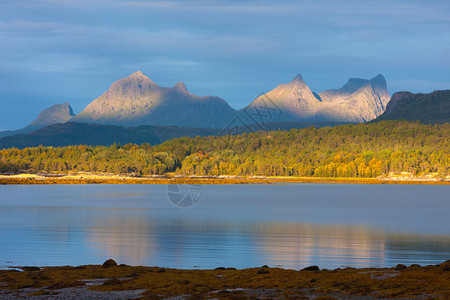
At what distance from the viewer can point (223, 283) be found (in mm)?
22750

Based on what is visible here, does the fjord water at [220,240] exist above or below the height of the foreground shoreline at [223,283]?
below

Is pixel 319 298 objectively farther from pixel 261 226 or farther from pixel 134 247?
pixel 261 226

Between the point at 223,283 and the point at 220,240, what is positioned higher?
the point at 223,283

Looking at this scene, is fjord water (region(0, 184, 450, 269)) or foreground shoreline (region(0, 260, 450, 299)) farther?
fjord water (region(0, 184, 450, 269))

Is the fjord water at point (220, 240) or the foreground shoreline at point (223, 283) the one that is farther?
the fjord water at point (220, 240)

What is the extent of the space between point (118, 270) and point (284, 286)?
791 centimetres

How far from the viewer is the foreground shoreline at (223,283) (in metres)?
20.2

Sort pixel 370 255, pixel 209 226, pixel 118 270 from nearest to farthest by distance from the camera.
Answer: pixel 118 270 → pixel 370 255 → pixel 209 226

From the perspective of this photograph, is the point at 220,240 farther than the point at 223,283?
Yes

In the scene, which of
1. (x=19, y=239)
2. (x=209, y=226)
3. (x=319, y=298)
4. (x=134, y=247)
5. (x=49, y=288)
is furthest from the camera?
(x=209, y=226)

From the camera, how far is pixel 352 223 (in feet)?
190

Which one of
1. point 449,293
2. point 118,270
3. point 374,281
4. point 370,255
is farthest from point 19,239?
point 449,293

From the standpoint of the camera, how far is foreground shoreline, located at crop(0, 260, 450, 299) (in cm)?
2025

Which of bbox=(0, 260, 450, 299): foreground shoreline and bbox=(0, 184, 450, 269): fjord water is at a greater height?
bbox=(0, 260, 450, 299): foreground shoreline
